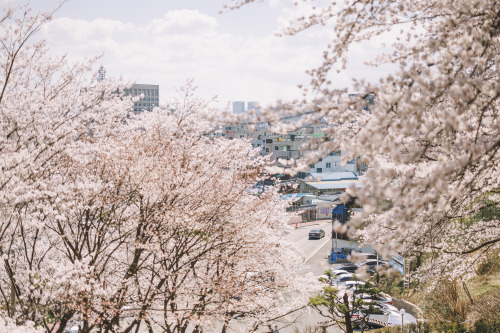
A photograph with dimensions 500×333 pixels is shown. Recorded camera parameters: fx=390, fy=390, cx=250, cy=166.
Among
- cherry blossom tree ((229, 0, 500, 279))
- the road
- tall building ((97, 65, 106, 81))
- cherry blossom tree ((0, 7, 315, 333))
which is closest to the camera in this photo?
cherry blossom tree ((229, 0, 500, 279))

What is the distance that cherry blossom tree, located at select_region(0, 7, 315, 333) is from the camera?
20.8ft

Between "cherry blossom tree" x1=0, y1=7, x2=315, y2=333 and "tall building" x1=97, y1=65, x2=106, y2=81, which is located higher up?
"tall building" x1=97, y1=65, x2=106, y2=81

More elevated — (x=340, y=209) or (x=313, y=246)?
(x=340, y=209)

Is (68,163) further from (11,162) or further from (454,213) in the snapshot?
(454,213)

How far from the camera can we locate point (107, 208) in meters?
7.72

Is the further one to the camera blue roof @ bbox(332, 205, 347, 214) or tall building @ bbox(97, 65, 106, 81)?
blue roof @ bbox(332, 205, 347, 214)

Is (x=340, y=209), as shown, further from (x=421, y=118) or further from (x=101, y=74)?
(x=421, y=118)

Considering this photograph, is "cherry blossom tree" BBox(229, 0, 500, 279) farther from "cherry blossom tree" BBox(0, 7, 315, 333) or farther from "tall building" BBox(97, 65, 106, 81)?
"tall building" BBox(97, 65, 106, 81)

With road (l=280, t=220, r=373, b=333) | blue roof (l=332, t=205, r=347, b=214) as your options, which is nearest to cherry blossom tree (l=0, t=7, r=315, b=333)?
road (l=280, t=220, r=373, b=333)

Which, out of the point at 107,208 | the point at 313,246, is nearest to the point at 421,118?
the point at 107,208

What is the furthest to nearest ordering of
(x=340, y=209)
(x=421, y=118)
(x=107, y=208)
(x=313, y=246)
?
(x=313, y=246) < (x=340, y=209) < (x=107, y=208) < (x=421, y=118)

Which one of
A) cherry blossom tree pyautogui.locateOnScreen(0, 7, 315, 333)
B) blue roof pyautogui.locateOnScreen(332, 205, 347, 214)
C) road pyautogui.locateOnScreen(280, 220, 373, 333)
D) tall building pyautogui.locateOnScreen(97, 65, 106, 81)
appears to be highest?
tall building pyautogui.locateOnScreen(97, 65, 106, 81)

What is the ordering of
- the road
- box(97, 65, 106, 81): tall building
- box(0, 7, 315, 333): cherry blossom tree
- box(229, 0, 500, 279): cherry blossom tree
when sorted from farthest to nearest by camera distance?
the road → box(97, 65, 106, 81): tall building → box(0, 7, 315, 333): cherry blossom tree → box(229, 0, 500, 279): cherry blossom tree

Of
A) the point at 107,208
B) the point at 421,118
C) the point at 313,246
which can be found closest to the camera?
the point at 421,118
